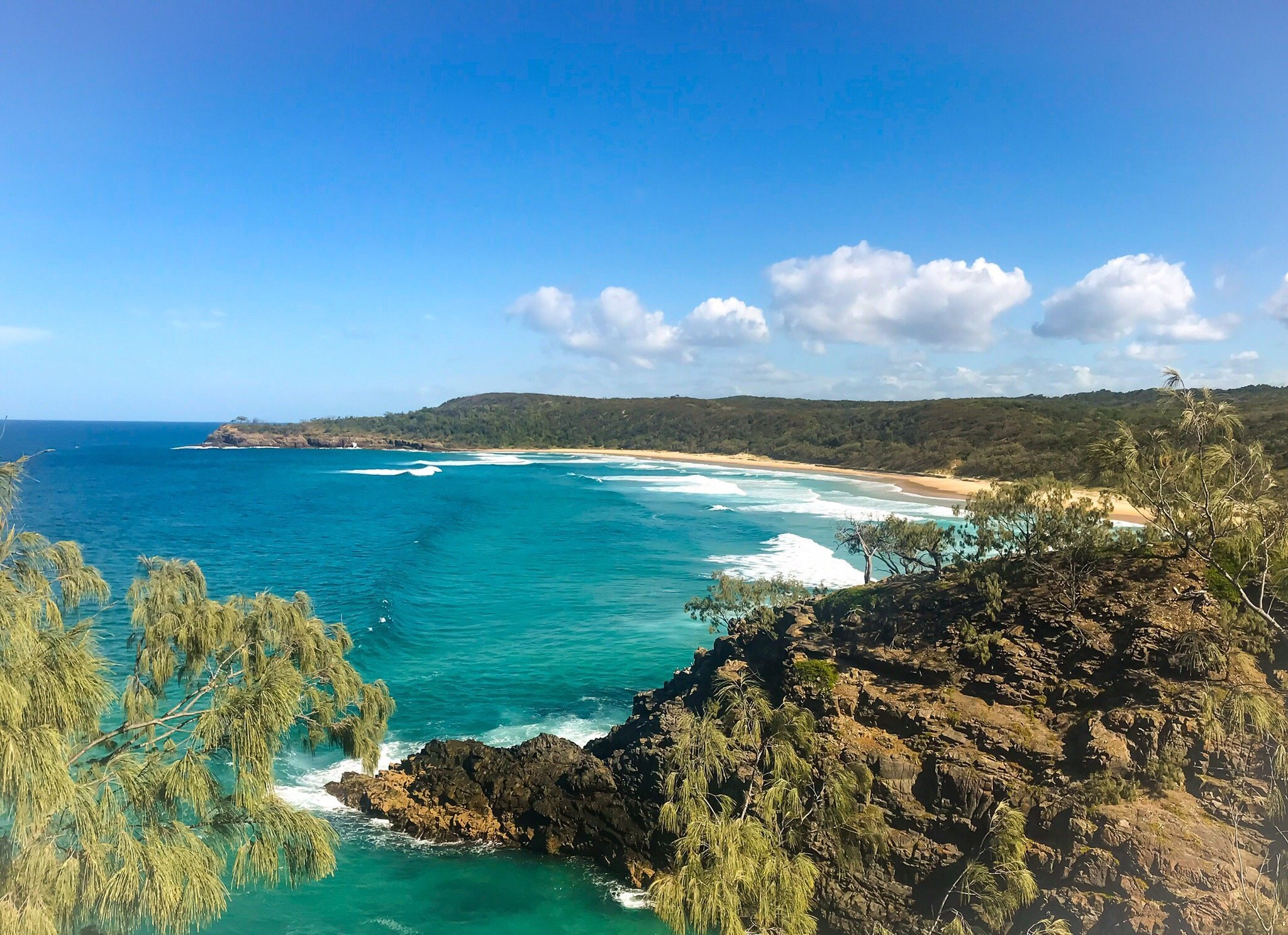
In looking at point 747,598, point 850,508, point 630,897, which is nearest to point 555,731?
point 630,897

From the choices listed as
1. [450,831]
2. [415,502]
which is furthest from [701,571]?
[415,502]

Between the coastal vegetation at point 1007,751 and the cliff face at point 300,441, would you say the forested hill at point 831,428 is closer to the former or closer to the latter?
the cliff face at point 300,441

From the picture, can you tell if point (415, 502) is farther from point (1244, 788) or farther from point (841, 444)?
point (841, 444)

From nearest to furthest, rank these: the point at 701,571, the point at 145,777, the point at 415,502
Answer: the point at 145,777 → the point at 701,571 → the point at 415,502

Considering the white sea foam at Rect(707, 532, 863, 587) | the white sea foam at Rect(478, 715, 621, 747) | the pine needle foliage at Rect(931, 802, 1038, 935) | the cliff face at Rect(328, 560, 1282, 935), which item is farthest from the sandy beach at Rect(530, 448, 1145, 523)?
the pine needle foliage at Rect(931, 802, 1038, 935)

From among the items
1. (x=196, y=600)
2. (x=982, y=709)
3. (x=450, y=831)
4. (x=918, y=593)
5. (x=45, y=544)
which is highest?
(x=45, y=544)
